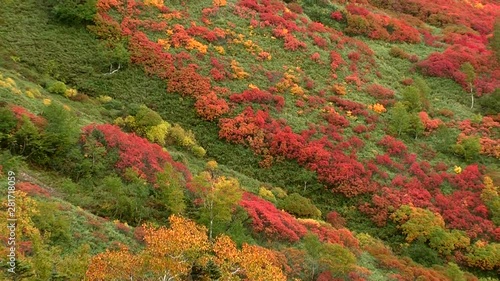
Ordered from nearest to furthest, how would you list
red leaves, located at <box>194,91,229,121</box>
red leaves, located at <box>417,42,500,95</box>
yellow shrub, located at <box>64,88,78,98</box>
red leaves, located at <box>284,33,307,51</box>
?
yellow shrub, located at <box>64,88,78,98</box>, red leaves, located at <box>194,91,229,121</box>, red leaves, located at <box>284,33,307,51</box>, red leaves, located at <box>417,42,500,95</box>

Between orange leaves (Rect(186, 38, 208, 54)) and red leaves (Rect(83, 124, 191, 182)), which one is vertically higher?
orange leaves (Rect(186, 38, 208, 54))

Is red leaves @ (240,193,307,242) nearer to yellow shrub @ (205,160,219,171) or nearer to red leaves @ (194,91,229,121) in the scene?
yellow shrub @ (205,160,219,171)

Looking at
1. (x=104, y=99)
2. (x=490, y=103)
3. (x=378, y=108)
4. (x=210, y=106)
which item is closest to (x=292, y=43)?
(x=378, y=108)

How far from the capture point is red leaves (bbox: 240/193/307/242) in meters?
36.2

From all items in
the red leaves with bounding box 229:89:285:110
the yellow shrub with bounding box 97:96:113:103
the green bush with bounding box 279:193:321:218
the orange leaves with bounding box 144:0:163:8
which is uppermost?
the orange leaves with bounding box 144:0:163:8

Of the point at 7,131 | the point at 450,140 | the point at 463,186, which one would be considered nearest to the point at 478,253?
the point at 463,186

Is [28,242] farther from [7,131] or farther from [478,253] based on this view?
[478,253]

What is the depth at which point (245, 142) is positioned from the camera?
48.8 meters

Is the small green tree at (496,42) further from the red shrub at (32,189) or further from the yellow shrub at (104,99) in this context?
the red shrub at (32,189)

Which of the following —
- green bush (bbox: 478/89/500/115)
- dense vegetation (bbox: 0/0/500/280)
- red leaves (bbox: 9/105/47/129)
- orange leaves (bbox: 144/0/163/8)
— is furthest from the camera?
green bush (bbox: 478/89/500/115)

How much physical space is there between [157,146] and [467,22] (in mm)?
60536

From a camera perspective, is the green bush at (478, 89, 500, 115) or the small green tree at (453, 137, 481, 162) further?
the green bush at (478, 89, 500, 115)

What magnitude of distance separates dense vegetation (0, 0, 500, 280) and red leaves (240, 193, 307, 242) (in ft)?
0.51

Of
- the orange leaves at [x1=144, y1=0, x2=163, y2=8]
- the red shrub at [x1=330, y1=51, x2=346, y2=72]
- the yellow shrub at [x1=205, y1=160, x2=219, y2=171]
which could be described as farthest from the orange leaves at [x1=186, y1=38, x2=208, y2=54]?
the yellow shrub at [x1=205, y1=160, x2=219, y2=171]
